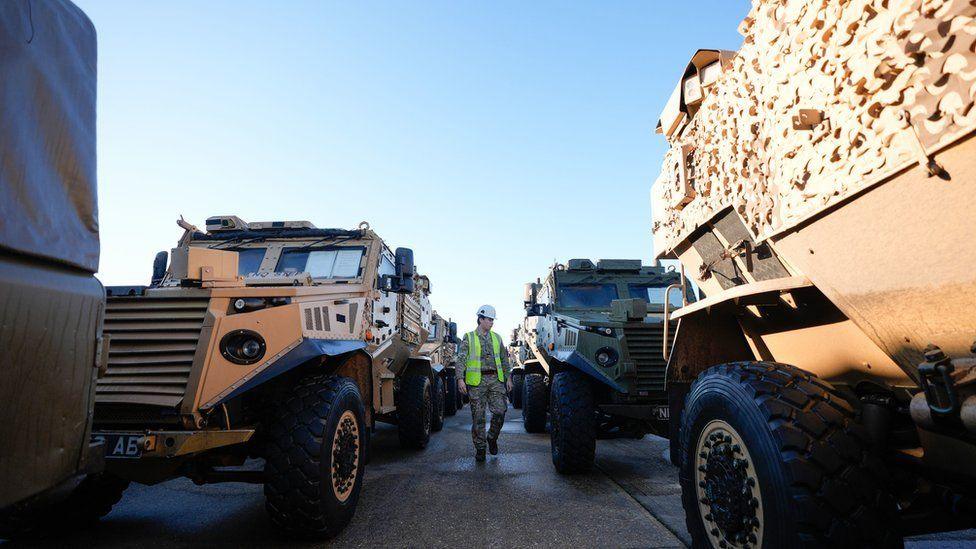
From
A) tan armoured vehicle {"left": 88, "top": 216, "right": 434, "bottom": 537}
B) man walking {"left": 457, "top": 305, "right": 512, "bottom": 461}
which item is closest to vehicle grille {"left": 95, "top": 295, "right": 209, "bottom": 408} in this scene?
tan armoured vehicle {"left": 88, "top": 216, "right": 434, "bottom": 537}

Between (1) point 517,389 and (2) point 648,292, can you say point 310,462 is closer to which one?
(2) point 648,292

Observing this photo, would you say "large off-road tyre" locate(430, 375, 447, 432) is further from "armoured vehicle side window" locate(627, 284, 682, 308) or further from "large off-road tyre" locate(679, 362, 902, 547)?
"large off-road tyre" locate(679, 362, 902, 547)

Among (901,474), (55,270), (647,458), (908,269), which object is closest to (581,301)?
(647,458)

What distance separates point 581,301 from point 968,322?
5.77 meters

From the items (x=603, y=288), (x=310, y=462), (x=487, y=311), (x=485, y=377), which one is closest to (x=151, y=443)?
(x=310, y=462)

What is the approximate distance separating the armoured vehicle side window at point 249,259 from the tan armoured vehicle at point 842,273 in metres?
4.33

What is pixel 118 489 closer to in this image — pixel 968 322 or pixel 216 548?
pixel 216 548

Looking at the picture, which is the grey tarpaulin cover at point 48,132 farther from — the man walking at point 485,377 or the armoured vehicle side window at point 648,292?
the armoured vehicle side window at point 648,292

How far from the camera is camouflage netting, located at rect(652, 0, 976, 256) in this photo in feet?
4.42

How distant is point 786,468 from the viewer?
5.85ft

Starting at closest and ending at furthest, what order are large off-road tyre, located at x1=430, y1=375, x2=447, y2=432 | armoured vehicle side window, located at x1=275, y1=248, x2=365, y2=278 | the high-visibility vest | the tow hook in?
the tow hook
armoured vehicle side window, located at x1=275, y1=248, x2=365, y2=278
the high-visibility vest
large off-road tyre, located at x1=430, y1=375, x2=447, y2=432

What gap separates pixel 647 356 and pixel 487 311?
2033 millimetres

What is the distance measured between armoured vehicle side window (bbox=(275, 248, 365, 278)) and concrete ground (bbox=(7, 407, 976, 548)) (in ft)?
6.76

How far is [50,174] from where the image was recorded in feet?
4.75
